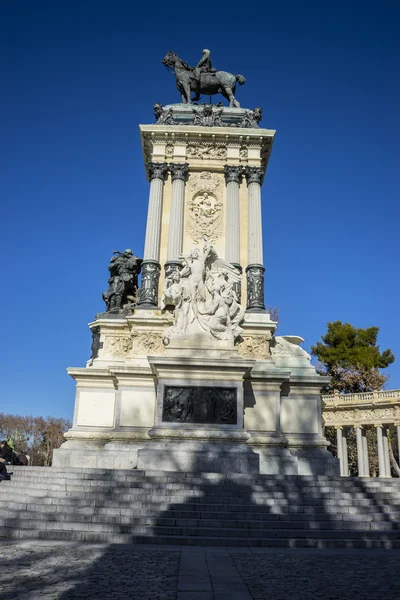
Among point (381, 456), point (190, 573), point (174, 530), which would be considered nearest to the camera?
point (190, 573)

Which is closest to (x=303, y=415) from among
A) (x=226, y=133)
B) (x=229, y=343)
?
(x=229, y=343)

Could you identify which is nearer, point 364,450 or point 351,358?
point 364,450

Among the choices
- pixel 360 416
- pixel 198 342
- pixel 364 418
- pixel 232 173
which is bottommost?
pixel 198 342

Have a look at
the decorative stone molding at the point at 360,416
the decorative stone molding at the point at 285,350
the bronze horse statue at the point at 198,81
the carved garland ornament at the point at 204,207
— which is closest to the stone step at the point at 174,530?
the decorative stone molding at the point at 285,350

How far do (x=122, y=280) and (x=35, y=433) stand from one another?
51473 mm

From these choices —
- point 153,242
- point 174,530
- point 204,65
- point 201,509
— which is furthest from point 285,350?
point 204,65

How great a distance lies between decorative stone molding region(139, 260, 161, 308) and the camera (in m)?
18.3

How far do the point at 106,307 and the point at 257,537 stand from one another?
12.3 m

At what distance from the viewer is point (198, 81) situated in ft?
78.0

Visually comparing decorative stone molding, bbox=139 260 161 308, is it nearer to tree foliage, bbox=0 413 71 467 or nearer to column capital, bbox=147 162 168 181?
column capital, bbox=147 162 168 181

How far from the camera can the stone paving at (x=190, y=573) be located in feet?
17.8

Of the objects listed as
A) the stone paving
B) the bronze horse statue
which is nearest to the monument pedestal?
the bronze horse statue

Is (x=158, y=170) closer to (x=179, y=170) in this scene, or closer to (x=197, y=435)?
(x=179, y=170)

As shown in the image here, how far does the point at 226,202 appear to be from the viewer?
20.5 meters
